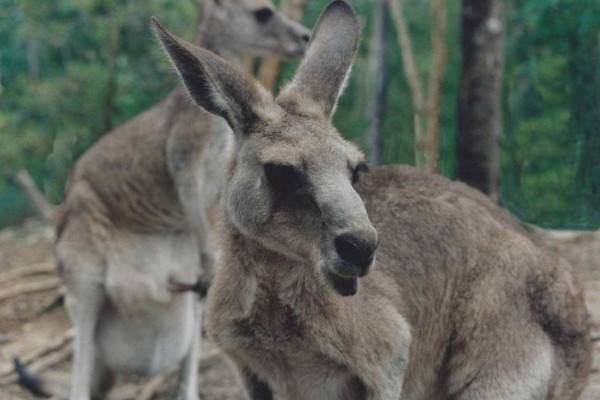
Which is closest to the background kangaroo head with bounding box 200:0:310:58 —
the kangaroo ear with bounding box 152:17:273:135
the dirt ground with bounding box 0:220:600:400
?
the dirt ground with bounding box 0:220:600:400

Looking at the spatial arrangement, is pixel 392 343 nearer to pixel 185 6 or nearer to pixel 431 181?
pixel 431 181

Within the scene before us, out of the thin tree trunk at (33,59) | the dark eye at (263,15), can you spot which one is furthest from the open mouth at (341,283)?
the thin tree trunk at (33,59)

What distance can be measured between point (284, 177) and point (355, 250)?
0.38 m

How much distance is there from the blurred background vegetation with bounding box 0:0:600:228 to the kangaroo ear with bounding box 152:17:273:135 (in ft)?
10.7

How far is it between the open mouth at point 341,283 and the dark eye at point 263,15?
375 centimetres

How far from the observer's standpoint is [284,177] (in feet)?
9.35

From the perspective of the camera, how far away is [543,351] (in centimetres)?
330

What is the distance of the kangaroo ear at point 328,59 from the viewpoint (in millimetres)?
3246

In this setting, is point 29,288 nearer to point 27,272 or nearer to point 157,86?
point 27,272

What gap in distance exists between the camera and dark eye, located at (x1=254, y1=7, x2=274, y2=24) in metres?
6.21

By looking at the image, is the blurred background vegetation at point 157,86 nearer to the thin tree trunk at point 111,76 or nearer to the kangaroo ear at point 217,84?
the thin tree trunk at point 111,76

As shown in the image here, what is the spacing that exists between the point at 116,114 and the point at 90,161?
126 inches

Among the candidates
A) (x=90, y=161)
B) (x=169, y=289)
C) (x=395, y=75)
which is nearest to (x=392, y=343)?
(x=169, y=289)

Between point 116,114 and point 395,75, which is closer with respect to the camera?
point 116,114
